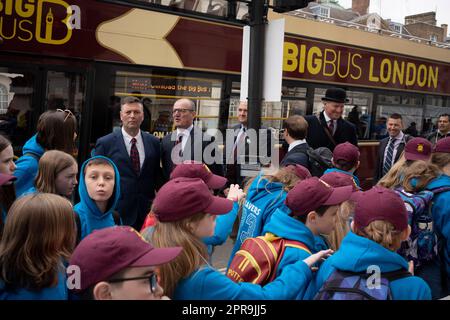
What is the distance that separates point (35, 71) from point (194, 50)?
7.08 ft

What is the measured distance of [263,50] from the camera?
4016mm

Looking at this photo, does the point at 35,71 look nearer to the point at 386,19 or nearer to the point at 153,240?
the point at 153,240

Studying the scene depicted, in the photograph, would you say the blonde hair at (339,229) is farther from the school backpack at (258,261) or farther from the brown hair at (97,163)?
the brown hair at (97,163)

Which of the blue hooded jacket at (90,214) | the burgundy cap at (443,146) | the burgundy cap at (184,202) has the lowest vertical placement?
the blue hooded jacket at (90,214)

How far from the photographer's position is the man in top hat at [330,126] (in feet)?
19.4

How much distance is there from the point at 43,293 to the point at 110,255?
1.57 feet

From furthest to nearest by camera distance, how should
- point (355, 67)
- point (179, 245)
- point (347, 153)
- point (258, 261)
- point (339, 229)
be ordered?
point (355, 67) → point (347, 153) → point (339, 229) → point (258, 261) → point (179, 245)

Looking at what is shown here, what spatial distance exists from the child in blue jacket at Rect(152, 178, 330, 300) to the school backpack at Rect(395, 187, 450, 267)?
3.65ft

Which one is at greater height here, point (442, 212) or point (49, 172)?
point (49, 172)

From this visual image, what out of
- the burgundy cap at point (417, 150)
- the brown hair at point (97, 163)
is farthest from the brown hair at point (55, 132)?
the burgundy cap at point (417, 150)

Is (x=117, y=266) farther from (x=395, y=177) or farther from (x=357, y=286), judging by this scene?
(x=395, y=177)

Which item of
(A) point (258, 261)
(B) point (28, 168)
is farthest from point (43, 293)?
(B) point (28, 168)

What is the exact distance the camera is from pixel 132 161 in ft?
15.1

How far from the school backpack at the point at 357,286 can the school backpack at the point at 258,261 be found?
35 cm
